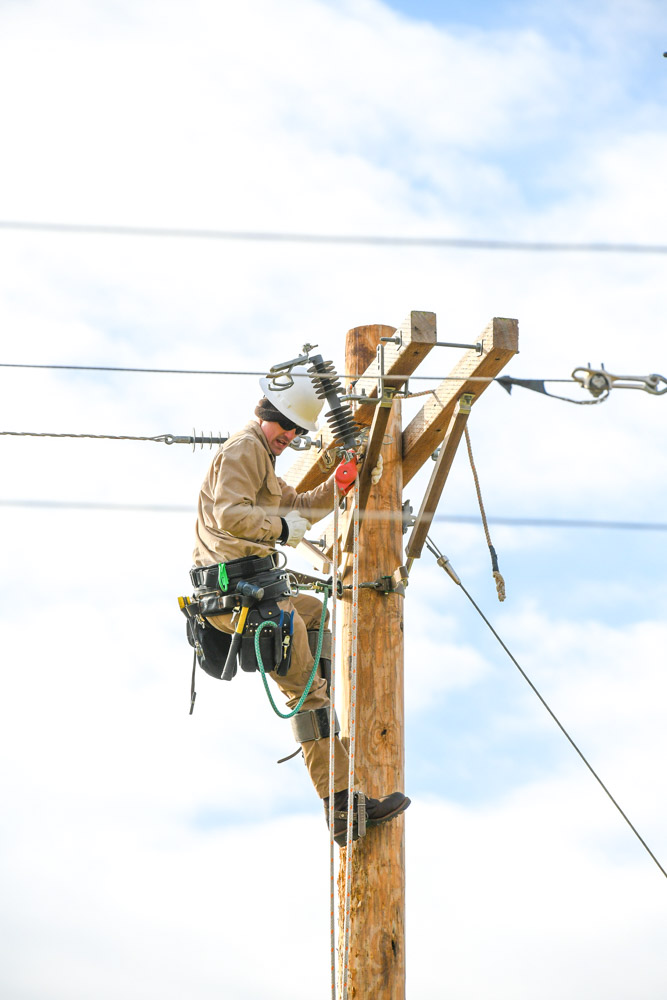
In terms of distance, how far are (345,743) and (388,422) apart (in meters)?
1.40

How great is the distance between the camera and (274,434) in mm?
5875

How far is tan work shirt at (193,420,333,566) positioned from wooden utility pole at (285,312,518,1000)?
345mm

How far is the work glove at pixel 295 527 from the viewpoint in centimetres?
578

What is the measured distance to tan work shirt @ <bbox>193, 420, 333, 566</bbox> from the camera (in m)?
5.56

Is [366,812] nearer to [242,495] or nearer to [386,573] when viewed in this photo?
[386,573]

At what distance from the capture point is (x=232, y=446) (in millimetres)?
5691

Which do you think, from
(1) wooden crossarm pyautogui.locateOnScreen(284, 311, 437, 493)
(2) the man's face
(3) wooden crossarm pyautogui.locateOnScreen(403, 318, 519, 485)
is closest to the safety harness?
(2) the man's face

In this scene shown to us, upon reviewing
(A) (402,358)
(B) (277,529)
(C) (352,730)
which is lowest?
(C) (352,730)

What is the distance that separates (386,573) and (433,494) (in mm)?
405

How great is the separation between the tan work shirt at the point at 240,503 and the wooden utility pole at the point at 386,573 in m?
0.34

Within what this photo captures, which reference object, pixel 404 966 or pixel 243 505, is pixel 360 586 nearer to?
pixel 243 505

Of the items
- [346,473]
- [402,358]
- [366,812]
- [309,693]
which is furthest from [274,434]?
[366,812]

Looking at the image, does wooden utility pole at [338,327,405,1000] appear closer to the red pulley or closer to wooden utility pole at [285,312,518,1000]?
wooden utility pole at [285,312,518,1000]

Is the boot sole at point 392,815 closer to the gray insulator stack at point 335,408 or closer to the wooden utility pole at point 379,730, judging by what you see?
the wooden utility pole at point 379,730
